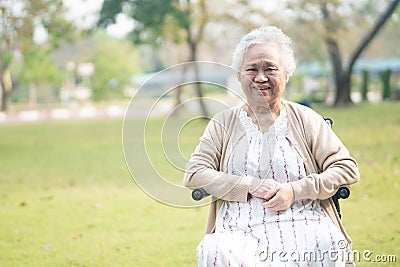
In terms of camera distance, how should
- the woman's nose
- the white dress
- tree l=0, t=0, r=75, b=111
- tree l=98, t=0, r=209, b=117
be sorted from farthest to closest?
1. tree l=98, t=0, r=209, b=117
2. tree l=0, t=0, r=75, b=111
3. the woman's nose
4. the white dress

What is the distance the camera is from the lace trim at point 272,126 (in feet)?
10.1

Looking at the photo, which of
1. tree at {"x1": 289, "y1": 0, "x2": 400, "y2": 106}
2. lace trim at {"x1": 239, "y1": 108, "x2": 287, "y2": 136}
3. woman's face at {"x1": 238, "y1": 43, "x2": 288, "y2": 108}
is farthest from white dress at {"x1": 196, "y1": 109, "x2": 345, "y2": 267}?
tree at {"x1": 289, "y1": 0, "x2": 400, "y2": 106}

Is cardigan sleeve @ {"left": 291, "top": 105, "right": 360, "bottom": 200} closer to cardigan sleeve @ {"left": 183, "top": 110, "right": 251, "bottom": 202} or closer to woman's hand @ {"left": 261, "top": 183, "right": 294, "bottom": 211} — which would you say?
woman's hand @ {"left": 261, "top": 183, "right": 294, "bottom": 211}

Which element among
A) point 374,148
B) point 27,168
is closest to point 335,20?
point 374,148

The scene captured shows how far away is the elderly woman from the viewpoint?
2.88 m

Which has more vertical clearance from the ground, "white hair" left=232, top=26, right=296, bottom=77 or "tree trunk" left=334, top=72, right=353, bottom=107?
"white hair" left=232, top=26, right=296, bottom=77

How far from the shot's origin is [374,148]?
35.1 ft

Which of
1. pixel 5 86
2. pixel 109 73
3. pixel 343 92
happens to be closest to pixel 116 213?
pixel 343 92

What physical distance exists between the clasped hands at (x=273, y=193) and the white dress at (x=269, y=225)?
5cm

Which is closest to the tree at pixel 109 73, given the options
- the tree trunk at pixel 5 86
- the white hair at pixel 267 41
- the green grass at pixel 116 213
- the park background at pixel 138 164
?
the tree trunk at pixel 5 86

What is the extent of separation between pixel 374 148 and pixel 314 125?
7.95 metres

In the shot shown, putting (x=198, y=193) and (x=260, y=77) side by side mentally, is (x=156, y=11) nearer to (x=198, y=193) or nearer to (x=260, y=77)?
(x=260, y=77)

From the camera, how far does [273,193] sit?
2.90 meters

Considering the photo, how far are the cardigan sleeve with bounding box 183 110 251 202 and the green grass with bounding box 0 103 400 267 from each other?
0.83ft
